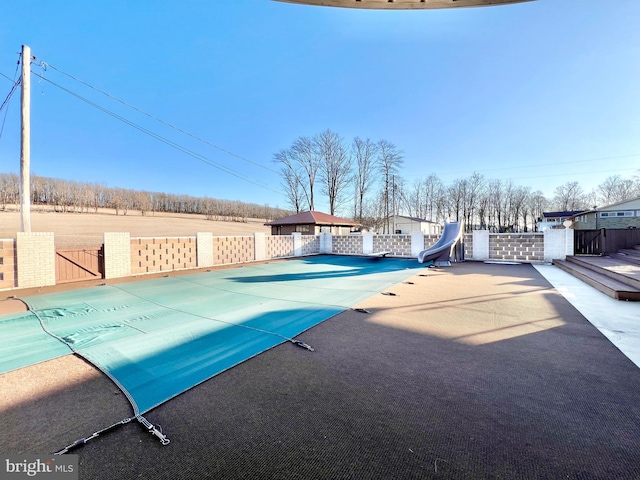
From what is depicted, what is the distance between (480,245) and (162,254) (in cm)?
1361

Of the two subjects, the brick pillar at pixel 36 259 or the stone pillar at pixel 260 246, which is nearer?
the brick pillar at pixel 36 259

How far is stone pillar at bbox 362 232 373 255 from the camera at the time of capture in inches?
620

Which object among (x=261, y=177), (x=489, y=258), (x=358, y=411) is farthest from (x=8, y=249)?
(x=261, y=177)

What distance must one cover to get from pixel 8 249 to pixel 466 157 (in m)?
34.1

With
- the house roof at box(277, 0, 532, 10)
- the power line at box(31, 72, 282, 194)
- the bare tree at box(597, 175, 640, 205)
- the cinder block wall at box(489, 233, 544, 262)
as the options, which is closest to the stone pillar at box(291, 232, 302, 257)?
the power line at box(31, 72, 282, 194)

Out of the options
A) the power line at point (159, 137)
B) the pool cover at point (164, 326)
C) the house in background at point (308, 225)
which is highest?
the power line at point (159, 137)

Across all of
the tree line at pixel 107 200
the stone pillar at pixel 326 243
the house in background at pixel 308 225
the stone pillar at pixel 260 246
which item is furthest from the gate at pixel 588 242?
the tree line at pixel 107 200

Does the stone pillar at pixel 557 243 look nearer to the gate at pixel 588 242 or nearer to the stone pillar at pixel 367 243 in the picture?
the gate at pixel 588 242

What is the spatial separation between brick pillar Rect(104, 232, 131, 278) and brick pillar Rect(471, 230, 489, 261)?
14.1 m

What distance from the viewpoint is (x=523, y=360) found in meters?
2.79

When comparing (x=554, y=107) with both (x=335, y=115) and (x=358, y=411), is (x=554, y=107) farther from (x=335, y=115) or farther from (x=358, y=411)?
(x=358, y=411)

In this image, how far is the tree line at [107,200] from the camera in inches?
1267

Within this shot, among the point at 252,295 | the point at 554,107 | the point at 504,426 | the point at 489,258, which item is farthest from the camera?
the point at 554,107

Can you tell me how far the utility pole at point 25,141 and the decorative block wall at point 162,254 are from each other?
250cm
